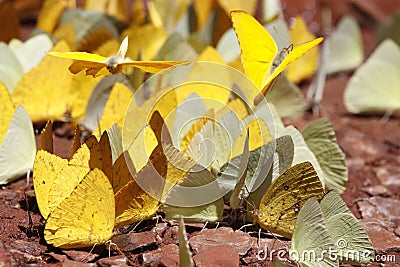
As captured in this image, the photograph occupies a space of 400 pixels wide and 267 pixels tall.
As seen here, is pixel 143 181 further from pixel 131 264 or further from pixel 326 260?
pixel 326 260

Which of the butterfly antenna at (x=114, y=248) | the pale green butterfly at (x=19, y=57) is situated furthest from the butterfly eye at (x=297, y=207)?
the pale green butterfly at (x=19, y=57)

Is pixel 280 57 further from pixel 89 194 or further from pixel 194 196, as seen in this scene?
pixel 89 194

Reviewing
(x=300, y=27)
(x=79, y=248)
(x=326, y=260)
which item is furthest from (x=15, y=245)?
(x=300, y=27)

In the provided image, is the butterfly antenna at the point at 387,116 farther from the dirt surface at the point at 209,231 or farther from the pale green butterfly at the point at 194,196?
the pale green butterfly at the point at 194,196

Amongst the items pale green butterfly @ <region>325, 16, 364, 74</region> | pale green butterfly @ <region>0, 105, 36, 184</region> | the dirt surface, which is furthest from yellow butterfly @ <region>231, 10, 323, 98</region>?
pale green butterfly @ <region>325, 16, 364, 74</region>

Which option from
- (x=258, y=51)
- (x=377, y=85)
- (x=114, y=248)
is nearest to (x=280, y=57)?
(x=258, y=51)

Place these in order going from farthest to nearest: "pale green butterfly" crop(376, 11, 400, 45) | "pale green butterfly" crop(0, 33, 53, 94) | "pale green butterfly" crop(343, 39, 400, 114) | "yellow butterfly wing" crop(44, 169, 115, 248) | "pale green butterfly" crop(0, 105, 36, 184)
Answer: "pale green butterfly" crop(376, 11, 400, 45), "pale green butterfly" crop(343, 39, 400, 114), "pale green butterfly" crop(0, 33, 53, 94), "pale green butterfly" crop(0, 105, 36, 184), "yellow butterfly wing" crop(44, 169, 115, 248)

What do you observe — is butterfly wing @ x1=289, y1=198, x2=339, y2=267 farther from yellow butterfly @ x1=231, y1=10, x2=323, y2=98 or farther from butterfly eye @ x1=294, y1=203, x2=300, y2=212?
yellow butterfly @ x1=231, y1=10, x2=323, y2=98
